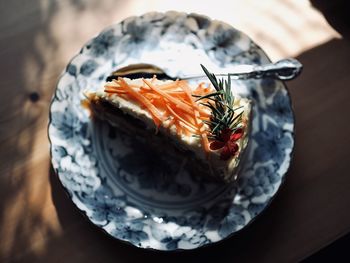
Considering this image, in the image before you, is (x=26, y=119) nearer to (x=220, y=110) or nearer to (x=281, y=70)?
(x=220, y=110)

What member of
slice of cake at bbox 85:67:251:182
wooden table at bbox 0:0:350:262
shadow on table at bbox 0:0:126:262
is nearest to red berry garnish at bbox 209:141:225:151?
slice of cake at bbox 85:67:251:182

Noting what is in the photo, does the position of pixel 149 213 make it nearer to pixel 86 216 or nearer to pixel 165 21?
pixel 86 216

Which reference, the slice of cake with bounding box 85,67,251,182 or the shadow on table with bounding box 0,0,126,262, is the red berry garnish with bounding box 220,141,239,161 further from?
the shadow on table with bounding box 0,0,126,262

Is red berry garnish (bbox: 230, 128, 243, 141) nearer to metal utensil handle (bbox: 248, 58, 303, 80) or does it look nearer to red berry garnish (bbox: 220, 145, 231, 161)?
red berry garnish (bbox: 220, 145, 231, 161)

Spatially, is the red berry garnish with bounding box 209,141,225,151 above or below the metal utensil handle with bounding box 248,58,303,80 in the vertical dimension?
below

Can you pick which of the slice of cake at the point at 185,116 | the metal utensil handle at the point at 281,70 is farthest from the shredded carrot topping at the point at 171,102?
the metal utensil handle at the point at 281,70

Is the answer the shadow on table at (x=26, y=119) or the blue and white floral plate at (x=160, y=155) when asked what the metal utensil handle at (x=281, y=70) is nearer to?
the blue and white floral plate at (x=160, y=155)

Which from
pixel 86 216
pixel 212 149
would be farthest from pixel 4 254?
pixel 212 149

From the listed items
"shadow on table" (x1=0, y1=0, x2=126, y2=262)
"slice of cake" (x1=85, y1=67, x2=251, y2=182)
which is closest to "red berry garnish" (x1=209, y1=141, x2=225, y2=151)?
"slice of cake" (x1=85, y1=67, x2=251, y2=182)
